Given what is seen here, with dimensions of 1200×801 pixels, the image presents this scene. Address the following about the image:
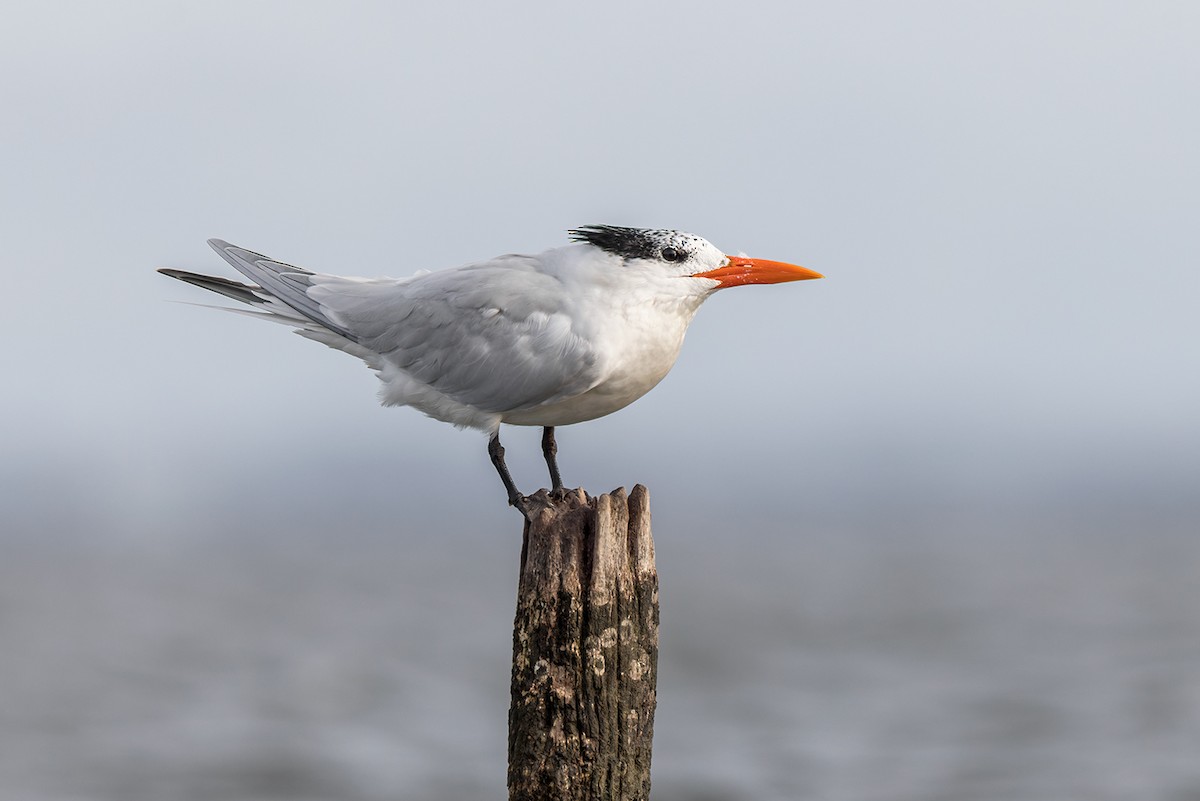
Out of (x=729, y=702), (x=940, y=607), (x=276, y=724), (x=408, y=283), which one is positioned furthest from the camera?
(x=940, y=607)

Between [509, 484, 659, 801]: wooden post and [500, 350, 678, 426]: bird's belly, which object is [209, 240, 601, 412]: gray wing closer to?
[500, 350, 678, 426]: bird's belly

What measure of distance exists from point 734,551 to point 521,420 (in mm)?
53198

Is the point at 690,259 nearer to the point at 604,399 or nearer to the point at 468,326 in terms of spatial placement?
the point at 604,399

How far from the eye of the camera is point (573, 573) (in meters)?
6.25

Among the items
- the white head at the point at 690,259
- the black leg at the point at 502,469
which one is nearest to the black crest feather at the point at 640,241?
the white head at the point at 690,259

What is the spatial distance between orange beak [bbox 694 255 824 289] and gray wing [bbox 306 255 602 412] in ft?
2.81

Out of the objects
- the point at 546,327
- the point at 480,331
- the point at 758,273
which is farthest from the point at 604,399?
the point at 758,273

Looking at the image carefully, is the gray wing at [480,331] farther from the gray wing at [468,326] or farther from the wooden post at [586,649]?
the wooden post at [586,649]

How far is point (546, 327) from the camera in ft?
23.3

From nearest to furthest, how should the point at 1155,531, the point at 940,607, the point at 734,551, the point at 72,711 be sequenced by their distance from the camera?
the point at 72,711, the point at 940,607, the point at 734,551, the point at 1155,531

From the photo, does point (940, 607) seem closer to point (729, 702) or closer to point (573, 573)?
point (729, 702)

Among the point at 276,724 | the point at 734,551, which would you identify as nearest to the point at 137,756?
the point at 276,724

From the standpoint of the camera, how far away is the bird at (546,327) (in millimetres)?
6984

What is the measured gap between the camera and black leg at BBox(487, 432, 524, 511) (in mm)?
7027
